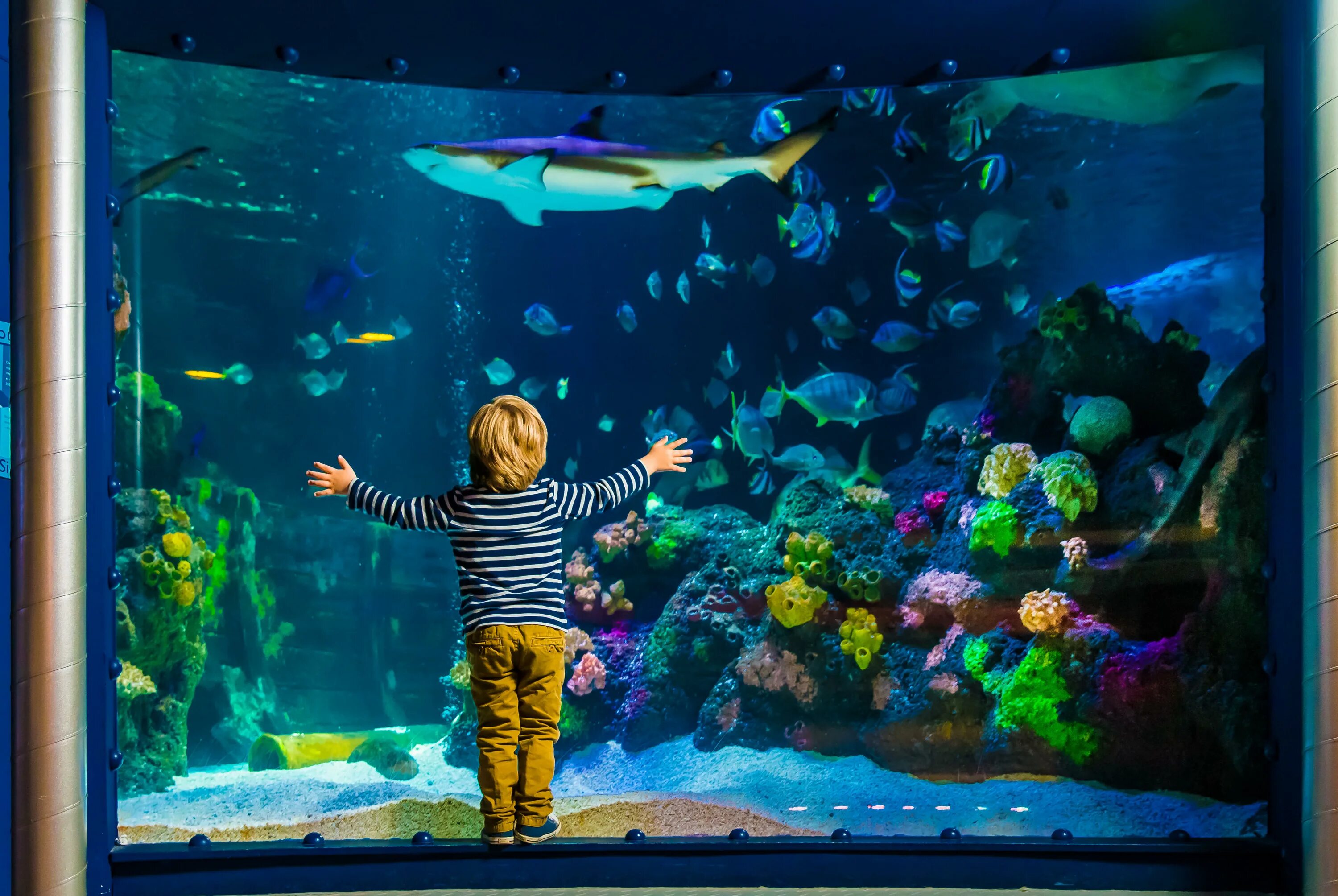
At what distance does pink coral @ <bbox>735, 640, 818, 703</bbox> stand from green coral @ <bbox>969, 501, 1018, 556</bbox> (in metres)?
0.94

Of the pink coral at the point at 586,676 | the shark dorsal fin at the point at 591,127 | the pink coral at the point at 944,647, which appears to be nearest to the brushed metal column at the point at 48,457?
the shark dorsal fin at the point at 591,127

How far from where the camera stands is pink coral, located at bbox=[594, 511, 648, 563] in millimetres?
4590

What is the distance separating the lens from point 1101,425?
3.68m

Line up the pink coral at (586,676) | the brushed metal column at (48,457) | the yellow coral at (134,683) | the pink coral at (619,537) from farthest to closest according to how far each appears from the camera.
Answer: the pink coral at (619,537), the pink coral at (586,676), the yellow coral at (134,683), the brushed metal column at (48,457)

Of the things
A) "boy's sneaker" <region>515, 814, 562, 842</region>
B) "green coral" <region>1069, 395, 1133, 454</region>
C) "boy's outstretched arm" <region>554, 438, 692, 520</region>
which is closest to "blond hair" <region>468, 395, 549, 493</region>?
"boy's outstretched arm" <region>554, 438, 692, 520</region>

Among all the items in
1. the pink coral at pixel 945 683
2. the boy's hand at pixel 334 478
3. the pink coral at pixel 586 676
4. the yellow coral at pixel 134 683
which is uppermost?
the boy's hand at pixel 334 478

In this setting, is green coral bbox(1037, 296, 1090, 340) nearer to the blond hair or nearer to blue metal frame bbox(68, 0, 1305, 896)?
blue metal frame bbox(68, 0, 1305, 896)

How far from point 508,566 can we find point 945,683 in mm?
1956

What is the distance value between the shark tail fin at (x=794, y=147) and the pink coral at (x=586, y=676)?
249 centimetres

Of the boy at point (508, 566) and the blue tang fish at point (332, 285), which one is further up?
the blue tang fish at point (332, 285)

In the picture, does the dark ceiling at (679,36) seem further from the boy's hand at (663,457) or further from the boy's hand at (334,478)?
the boy's hand at (334,478)

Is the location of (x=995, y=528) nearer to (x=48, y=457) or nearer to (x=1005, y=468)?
(x=1005, y=468)

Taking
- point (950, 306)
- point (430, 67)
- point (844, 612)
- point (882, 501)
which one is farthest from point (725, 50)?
point (844, 612)

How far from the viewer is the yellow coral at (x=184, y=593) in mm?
3699
